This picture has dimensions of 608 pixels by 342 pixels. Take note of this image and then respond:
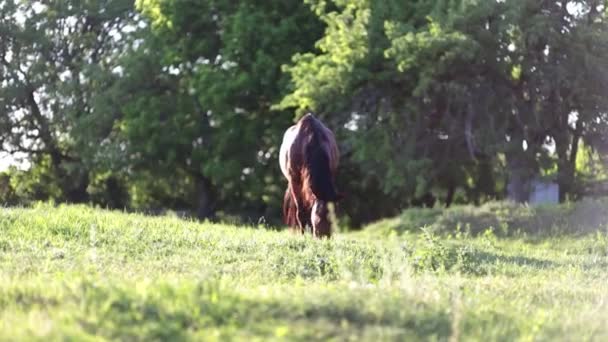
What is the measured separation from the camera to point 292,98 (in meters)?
26.8

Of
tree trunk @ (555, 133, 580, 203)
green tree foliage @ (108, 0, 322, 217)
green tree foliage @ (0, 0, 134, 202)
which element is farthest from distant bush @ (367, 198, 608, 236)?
green tree foliage @ (0, 0, 134, 202)

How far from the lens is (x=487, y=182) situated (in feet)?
102

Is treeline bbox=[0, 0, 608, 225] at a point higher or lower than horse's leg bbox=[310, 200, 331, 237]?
higher

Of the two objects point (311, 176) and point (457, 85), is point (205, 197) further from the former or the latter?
point (311, 176)

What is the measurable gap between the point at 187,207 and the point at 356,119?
41.8 ft

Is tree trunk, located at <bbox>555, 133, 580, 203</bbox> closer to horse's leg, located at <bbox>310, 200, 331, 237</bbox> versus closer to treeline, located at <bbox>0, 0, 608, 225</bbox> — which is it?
treeline, located at <bbox>0, 0, 608, 225</bbox>

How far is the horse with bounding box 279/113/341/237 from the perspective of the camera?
47.6 feet

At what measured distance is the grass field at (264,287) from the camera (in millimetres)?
5352

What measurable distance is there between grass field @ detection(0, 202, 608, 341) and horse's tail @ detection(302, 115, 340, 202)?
48.2 inches

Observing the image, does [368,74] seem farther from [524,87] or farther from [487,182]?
[487,182]

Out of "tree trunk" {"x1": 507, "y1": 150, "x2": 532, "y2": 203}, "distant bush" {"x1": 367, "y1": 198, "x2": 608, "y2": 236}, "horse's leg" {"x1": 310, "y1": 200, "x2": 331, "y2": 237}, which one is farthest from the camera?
"tree trunk" {"x1": 507, "y1": 150, "x2": 532, "y2": 203}

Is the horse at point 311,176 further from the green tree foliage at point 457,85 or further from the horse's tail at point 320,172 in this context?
the green tree foliage at point 457,85

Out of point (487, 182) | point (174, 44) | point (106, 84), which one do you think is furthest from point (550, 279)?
point (106, 84)

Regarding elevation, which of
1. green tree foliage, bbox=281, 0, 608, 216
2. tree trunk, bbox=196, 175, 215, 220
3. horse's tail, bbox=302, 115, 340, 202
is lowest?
tree trunk, bbox=196, 175, 215, 220
